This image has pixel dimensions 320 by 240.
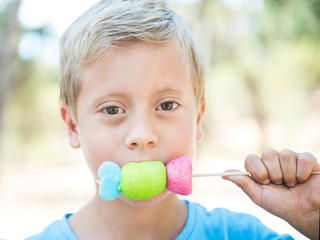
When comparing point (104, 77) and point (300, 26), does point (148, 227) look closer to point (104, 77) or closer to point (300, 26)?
point (104, 77)

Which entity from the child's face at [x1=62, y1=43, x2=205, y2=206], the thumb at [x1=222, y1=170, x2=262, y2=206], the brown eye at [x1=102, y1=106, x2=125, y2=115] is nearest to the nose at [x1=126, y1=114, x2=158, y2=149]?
the child's face at [x1=62, y1=43, x2=205, y2=206]

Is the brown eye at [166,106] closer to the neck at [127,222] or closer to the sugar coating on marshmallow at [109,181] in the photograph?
the sugar coating on marshmallow at [109,181]

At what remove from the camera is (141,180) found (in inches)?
61.2

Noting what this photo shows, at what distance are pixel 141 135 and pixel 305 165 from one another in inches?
28.0

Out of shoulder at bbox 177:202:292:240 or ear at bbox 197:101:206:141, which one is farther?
ear at bbox 197:101:206:141

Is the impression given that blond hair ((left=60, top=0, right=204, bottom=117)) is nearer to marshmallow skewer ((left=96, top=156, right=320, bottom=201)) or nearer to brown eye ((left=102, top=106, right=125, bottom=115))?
brown eye ((left=102, top=106, right=125, bottom=115))

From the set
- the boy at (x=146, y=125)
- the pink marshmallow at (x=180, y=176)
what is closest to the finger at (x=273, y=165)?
the boy at (x=146, y=125)

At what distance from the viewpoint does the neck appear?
6.49ft

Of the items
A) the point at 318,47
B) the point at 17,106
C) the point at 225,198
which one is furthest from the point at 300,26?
the point at 17,106

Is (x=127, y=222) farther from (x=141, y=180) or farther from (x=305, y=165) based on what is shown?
(x=305, y=165)

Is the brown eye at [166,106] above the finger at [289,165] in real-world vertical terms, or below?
above

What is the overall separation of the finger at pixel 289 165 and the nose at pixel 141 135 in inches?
22.1

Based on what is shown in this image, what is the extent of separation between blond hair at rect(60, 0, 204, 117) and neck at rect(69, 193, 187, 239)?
57cm

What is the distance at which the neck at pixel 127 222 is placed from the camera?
198cm
